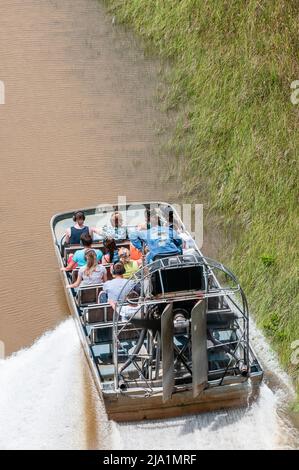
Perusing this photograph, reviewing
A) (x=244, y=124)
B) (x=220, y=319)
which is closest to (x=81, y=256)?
(x=220, y=319)

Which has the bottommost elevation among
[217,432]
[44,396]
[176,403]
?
[217,432]

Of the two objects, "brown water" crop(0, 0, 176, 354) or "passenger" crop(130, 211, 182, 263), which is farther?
"brown water" crop(0, 0, 176, 354)

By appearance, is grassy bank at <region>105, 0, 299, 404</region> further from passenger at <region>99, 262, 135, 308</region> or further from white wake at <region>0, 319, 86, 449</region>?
white wake at <region>0, 319, 86, 449</region>

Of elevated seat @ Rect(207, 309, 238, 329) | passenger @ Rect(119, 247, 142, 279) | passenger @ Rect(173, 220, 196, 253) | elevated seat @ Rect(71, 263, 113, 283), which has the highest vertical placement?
passenger @ Rect(173, 220, 196, 253)

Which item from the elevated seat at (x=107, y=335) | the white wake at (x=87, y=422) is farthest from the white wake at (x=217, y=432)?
the elevated seat at (x=107, y=335)

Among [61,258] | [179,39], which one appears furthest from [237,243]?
[179,39]

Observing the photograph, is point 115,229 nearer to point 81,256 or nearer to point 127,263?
point 81,256

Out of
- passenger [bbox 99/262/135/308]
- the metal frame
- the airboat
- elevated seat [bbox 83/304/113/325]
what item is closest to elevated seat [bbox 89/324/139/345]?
the airboat
